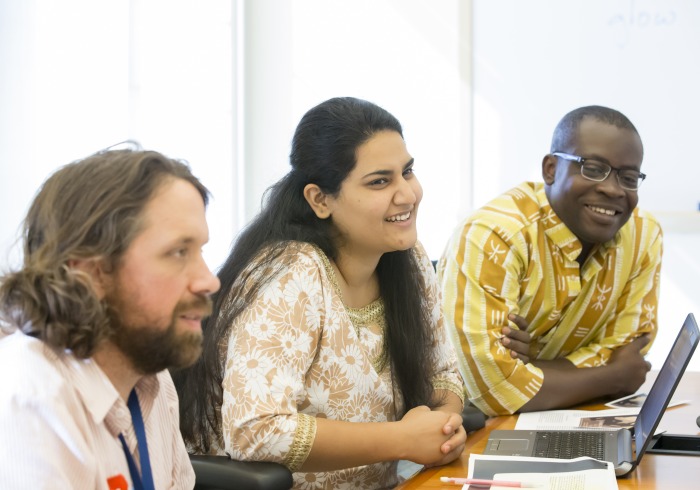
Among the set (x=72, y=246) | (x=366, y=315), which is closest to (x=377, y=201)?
(x=366, y=315)

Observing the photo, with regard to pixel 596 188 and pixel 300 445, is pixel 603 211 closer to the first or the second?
pixel 596 188

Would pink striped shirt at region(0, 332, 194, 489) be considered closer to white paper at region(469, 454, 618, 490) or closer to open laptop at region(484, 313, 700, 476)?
white paper at region(469, 454, 618, 490)

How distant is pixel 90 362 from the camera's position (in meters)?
1.16

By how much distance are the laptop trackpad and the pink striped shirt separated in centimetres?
83

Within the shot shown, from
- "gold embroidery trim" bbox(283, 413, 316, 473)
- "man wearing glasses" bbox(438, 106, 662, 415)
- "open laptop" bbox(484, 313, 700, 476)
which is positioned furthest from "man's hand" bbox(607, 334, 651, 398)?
"gold embroidery trim" bbox(283, 413, 316, 473)

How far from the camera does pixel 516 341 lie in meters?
2.20

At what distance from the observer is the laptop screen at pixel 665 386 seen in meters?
1.58

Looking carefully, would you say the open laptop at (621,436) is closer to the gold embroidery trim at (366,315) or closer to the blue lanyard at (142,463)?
the gold embroidery trim at (366,315)

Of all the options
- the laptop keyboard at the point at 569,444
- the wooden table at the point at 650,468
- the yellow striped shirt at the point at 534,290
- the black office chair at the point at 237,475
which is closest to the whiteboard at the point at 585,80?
the yellow striped shirt at the point at 534,290

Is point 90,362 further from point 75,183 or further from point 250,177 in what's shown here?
point 250,177

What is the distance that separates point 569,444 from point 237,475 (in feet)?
2.24

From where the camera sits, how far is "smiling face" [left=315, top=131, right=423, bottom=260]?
6.10ft

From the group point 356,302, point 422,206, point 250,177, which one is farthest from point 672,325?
point 356,302

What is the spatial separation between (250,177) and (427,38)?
102 centimetres
